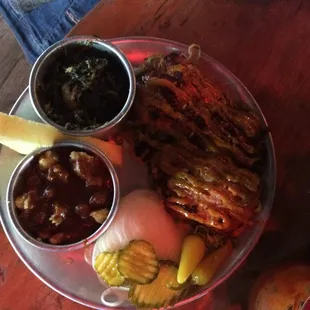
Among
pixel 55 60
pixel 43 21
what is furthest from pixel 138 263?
pixel 43 21

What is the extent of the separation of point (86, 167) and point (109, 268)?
9.1 inches

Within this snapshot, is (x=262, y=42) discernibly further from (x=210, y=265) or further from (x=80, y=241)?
(x=80, y=241)

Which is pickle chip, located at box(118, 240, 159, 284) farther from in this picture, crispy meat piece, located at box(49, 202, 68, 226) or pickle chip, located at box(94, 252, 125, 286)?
crispy meat piece, located at box(49, 202, 68, 226)

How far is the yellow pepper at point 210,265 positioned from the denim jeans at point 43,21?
793 mm

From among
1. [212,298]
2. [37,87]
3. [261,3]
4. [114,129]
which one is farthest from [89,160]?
[261,3]

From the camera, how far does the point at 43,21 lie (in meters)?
1.60

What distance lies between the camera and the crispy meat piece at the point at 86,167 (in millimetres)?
1157

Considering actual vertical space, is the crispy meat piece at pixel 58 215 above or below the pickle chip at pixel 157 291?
above

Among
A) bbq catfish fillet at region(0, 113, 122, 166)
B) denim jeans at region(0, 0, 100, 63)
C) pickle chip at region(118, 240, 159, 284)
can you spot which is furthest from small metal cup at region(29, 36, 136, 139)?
denim jeans at region(0, 0, 100, 63)

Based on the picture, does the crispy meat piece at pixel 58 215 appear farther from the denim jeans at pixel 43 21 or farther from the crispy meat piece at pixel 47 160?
the denim jeans at pixel 43 21

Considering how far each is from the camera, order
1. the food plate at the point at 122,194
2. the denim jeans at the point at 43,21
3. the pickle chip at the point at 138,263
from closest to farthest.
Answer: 1. the pickle chip at the point at 138,263
2. the food plate at the point at 122,194
3. the denim jeans at the point at 43,21

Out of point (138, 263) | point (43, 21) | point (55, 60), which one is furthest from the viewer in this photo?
point (43, 21)

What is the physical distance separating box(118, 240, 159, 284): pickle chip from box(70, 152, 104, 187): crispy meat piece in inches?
6.3

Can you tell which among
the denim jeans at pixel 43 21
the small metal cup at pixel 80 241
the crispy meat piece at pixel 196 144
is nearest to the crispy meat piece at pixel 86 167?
the small metal cup at pixel 80 241
